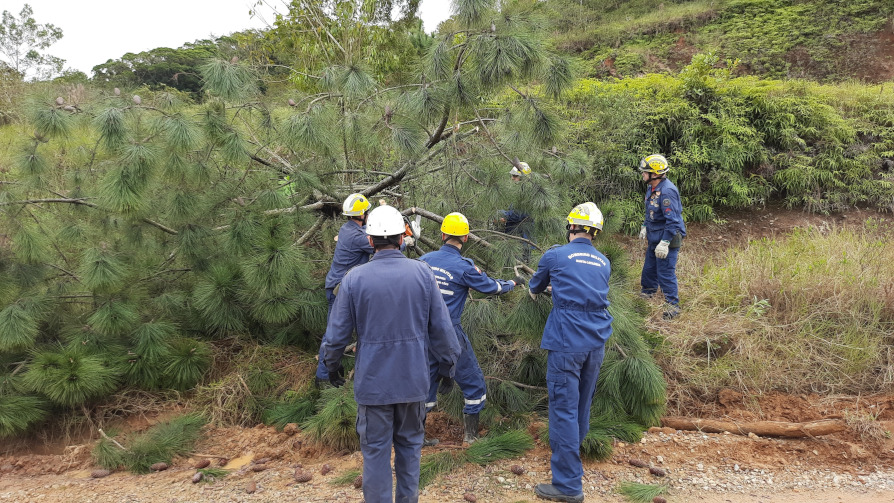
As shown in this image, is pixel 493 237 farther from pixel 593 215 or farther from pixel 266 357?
pixel 266 357

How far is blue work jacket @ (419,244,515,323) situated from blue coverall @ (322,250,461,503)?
0.75 metres

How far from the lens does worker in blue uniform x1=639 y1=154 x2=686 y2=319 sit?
5.13 metres

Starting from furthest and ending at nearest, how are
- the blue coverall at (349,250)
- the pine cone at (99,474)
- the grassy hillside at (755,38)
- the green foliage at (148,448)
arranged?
the grassy hillside at (755,38), the blue coverall at (349,250), the green foliage at (148,448), the pine cone at (99,474)

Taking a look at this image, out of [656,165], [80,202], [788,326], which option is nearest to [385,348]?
[80,202]

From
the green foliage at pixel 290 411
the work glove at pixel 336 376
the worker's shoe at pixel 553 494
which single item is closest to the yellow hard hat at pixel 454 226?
the work glove at pixel 336 376

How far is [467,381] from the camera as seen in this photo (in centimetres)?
373

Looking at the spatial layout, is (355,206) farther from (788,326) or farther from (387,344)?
(788,326)

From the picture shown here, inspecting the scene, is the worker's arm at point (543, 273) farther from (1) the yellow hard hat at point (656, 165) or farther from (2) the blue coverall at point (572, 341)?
(1) the yellow hard hat at point (656, 165)

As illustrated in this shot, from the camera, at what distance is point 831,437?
3768 millimetres

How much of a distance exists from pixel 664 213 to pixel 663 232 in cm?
19

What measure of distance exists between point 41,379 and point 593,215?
13.6ft

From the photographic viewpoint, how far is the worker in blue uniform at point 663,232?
5.13 meters

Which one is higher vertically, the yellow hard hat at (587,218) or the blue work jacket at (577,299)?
the yellow hard hat at (587,218)

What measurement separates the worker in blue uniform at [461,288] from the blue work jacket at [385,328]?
797 mm
